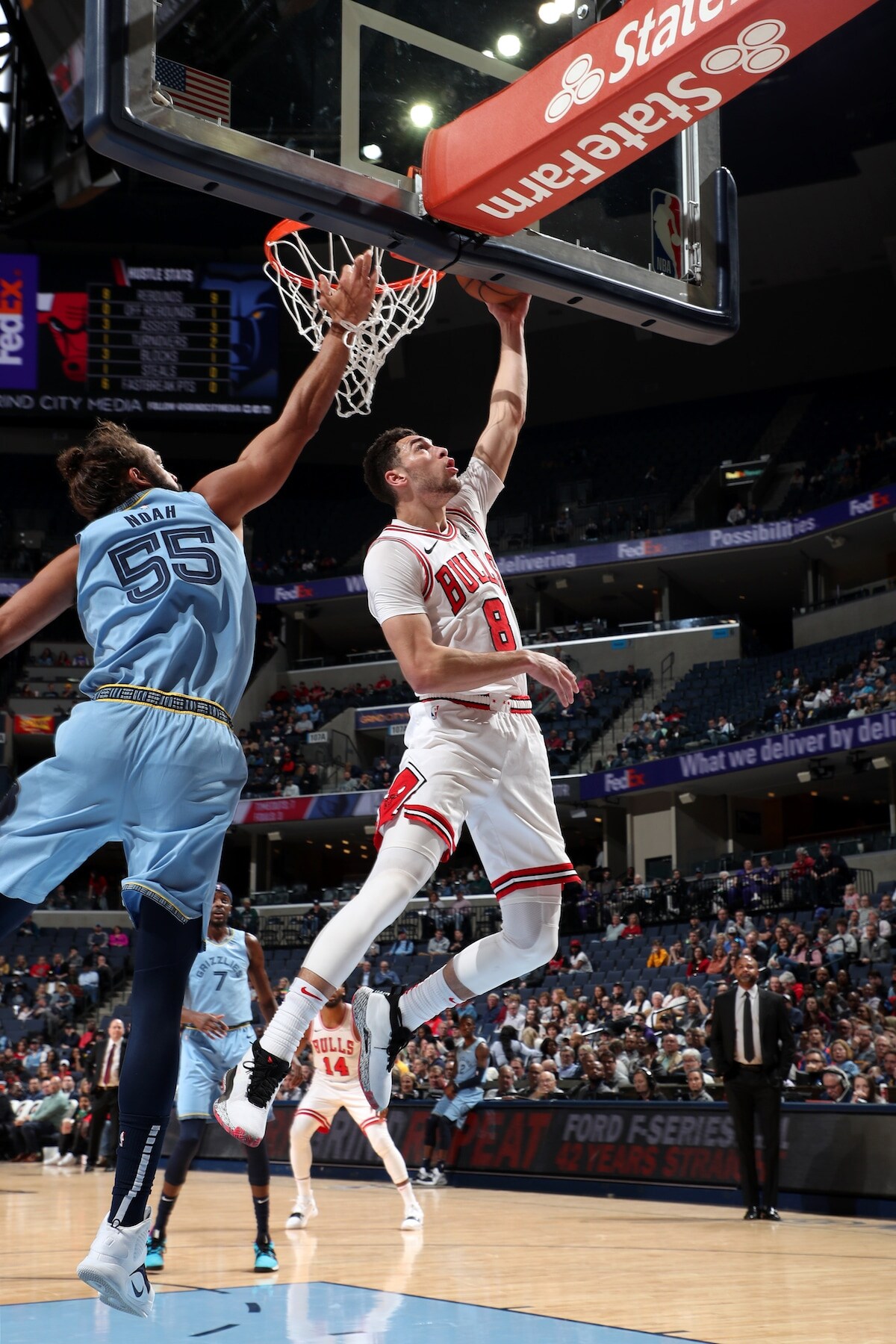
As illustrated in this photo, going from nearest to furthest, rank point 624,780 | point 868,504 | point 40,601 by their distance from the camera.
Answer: point 40,601 < point 868,504 < point 624,780

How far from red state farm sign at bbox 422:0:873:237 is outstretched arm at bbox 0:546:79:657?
219 cm

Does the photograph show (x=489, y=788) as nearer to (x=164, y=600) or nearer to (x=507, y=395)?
(x=164, y=600)

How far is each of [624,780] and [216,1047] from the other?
71.9ft

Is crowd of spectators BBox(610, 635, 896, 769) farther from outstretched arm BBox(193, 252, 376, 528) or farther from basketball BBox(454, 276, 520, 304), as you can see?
outstretched arm BBox(193, 252, 376, 528)

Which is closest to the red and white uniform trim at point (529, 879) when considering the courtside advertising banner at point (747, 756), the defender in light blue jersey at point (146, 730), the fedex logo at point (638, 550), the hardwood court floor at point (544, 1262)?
the defender in light blue jersey at point (146, 730)

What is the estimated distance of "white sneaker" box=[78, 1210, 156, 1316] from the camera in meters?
3.34

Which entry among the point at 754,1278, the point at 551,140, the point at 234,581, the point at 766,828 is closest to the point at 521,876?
the point at 234,581

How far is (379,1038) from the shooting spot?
4.93 meters

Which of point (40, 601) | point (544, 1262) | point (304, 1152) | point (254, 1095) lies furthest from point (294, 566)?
point (40, 601)

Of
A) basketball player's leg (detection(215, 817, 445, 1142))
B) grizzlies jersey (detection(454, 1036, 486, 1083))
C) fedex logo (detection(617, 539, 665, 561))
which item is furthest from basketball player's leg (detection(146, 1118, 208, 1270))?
fedex logo (detection(617, 539, 665, 561))

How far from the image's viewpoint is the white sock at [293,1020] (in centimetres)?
418

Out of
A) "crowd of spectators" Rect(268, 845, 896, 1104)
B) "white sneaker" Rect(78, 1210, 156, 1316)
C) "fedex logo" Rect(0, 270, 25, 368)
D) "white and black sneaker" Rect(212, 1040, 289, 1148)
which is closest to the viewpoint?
"white sneaker" Rect(78, 1210, 156, 1316)

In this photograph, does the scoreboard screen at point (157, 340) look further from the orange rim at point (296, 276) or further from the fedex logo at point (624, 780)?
the orange rim at point (296, 276)

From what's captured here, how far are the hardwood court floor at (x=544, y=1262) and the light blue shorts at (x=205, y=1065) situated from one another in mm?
968
